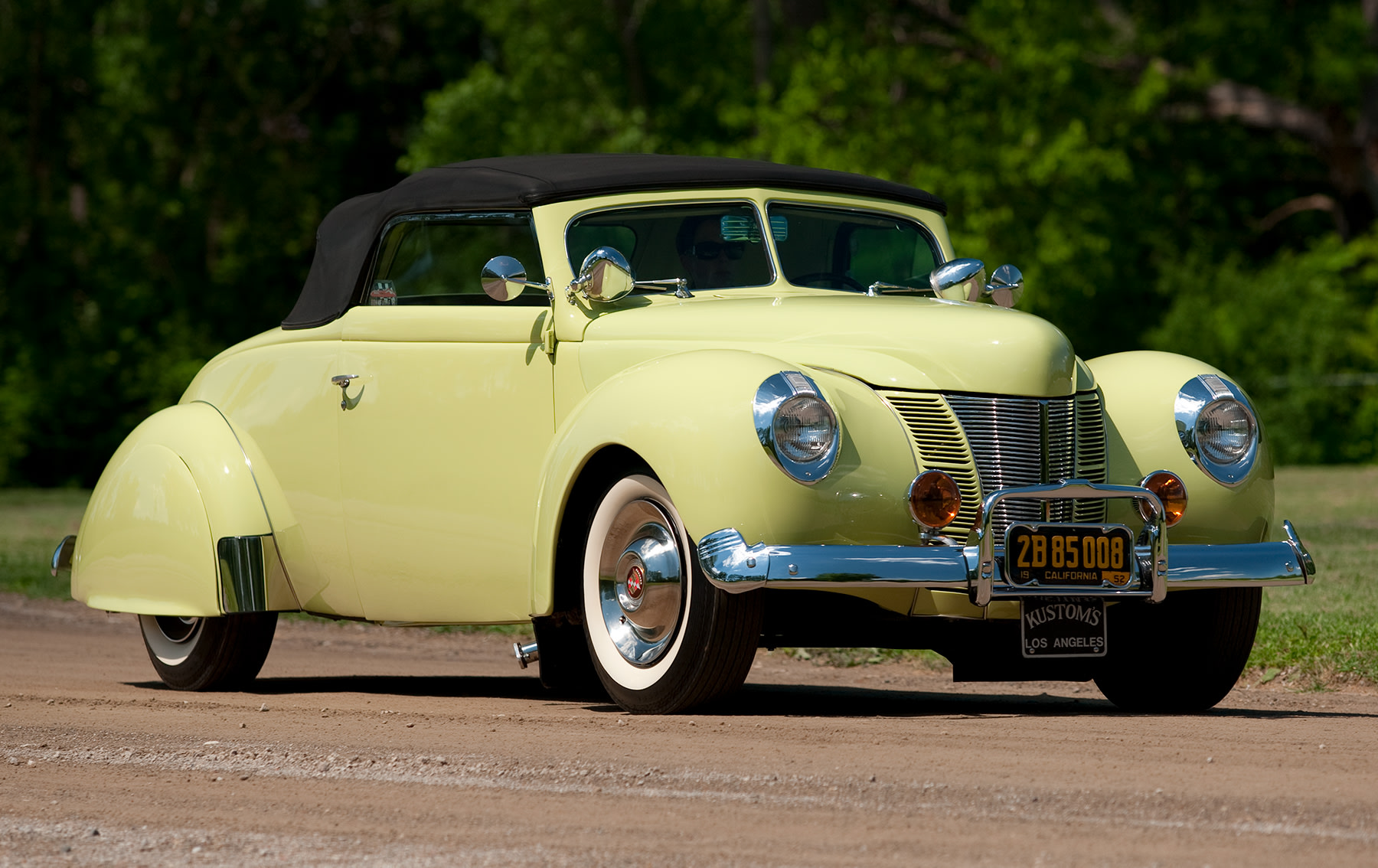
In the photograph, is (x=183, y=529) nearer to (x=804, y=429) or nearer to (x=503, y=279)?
(x=503, y=279)

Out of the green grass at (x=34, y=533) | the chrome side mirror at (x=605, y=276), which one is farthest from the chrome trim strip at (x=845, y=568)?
the green grass at (x=34, y=533)

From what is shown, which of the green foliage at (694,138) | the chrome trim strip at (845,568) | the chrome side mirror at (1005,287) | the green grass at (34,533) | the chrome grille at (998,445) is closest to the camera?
the chrome trim strip at (845,568)

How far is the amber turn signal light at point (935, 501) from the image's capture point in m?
5.74

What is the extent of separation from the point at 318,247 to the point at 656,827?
4362 mm

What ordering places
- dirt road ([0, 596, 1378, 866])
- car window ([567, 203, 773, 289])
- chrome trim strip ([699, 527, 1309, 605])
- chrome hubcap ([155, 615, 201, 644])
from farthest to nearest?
chrome hubcap ([155, 615, 201, 644])
car window ([567, 203, 773, 289])
chrome trim strip ([699, 527, 1309, 605])
dirt road ([0, 596, 1378, 866])

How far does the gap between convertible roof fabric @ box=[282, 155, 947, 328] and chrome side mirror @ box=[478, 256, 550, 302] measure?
51 centimetres

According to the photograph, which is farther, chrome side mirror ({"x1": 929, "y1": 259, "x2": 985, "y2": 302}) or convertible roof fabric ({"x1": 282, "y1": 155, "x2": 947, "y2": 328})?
chrome side mirror ({"x1": 929, "y1": 259, "x2": 985, "y2": 302})

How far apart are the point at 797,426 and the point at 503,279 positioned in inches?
55.4

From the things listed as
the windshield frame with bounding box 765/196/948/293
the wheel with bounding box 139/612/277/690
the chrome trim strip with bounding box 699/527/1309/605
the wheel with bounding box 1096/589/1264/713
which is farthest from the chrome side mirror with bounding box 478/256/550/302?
the wheel with bounding box 1096/589/1264/713

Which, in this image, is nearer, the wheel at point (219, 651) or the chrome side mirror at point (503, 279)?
→ the chrome side mirror at point (503, 279)

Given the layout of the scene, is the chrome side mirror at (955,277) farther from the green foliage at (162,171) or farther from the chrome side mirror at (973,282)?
the green foliage at (162,171)

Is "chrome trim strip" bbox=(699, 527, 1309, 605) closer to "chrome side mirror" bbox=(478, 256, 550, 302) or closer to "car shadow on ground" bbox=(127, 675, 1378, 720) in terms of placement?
"car shadow on ground" bbox=(127, 675, 1378, 720)

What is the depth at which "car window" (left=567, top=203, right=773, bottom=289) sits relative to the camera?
274 inches

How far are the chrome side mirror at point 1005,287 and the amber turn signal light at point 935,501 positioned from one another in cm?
202
